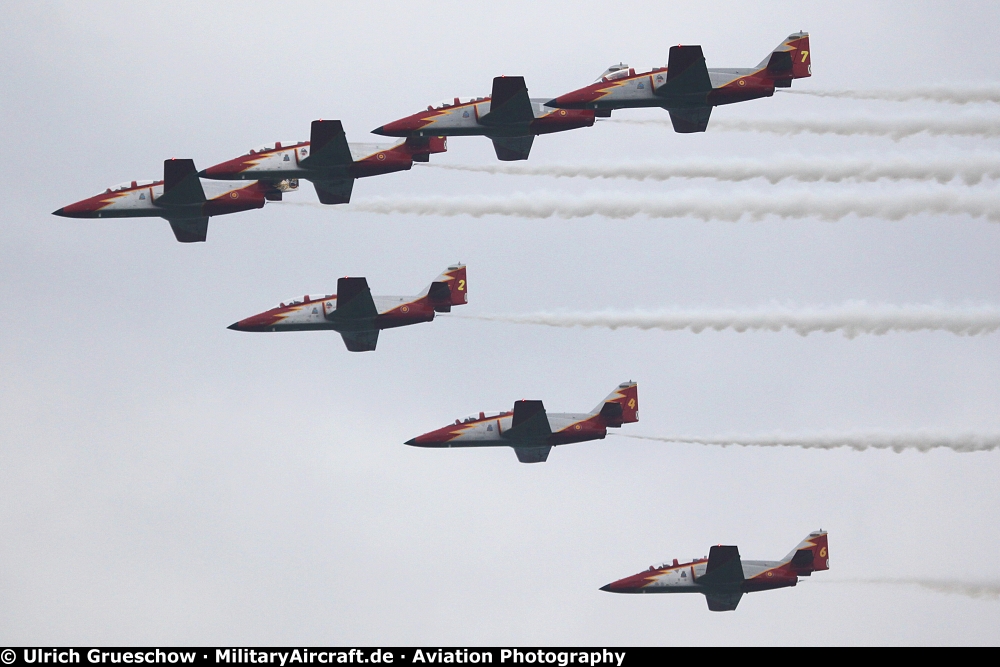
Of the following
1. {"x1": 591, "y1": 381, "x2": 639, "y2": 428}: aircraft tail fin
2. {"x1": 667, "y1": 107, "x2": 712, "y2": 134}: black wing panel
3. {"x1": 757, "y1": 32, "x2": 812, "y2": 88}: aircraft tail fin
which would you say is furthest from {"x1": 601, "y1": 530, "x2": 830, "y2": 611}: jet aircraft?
{"x1": 757, "y1": 32, "x2": 812, "y2": 88}: aircraft tail fin

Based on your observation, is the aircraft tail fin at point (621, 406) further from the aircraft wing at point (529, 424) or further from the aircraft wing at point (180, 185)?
the aircraft wing at point (180, 185)

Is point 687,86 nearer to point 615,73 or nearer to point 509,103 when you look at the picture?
point 615,73

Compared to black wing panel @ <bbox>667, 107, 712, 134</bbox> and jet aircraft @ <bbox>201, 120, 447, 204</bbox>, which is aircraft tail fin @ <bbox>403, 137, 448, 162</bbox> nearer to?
jet aircraft @ <bbox>201, 120, 447, 204</bbox>

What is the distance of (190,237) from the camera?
3076 inches

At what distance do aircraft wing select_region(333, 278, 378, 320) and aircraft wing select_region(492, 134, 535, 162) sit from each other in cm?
970

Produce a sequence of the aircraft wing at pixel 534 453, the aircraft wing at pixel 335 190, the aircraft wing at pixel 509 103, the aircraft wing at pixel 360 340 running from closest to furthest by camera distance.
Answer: the aircraft wing at pixel 509 103, the aircraft wing at pixel 335 190, the aircraft wing at pixel 534 453, the aircraft wing at pixel 360 340

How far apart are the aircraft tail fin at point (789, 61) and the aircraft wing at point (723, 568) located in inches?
949

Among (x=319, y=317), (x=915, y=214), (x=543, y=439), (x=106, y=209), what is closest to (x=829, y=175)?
(x=915, y=214)

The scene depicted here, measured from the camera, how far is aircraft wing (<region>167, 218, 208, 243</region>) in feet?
255

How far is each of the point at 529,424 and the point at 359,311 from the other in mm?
9900

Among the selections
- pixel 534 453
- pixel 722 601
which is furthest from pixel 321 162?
pixel 722 601

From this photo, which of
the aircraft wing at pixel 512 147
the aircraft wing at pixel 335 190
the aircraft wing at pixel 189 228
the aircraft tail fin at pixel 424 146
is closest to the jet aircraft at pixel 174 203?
the aircraft wing at pixel 189 228

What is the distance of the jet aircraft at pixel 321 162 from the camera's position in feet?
245

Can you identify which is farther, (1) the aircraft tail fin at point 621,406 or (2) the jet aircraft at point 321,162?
(1) the aircraft tail fin at point 621,406
